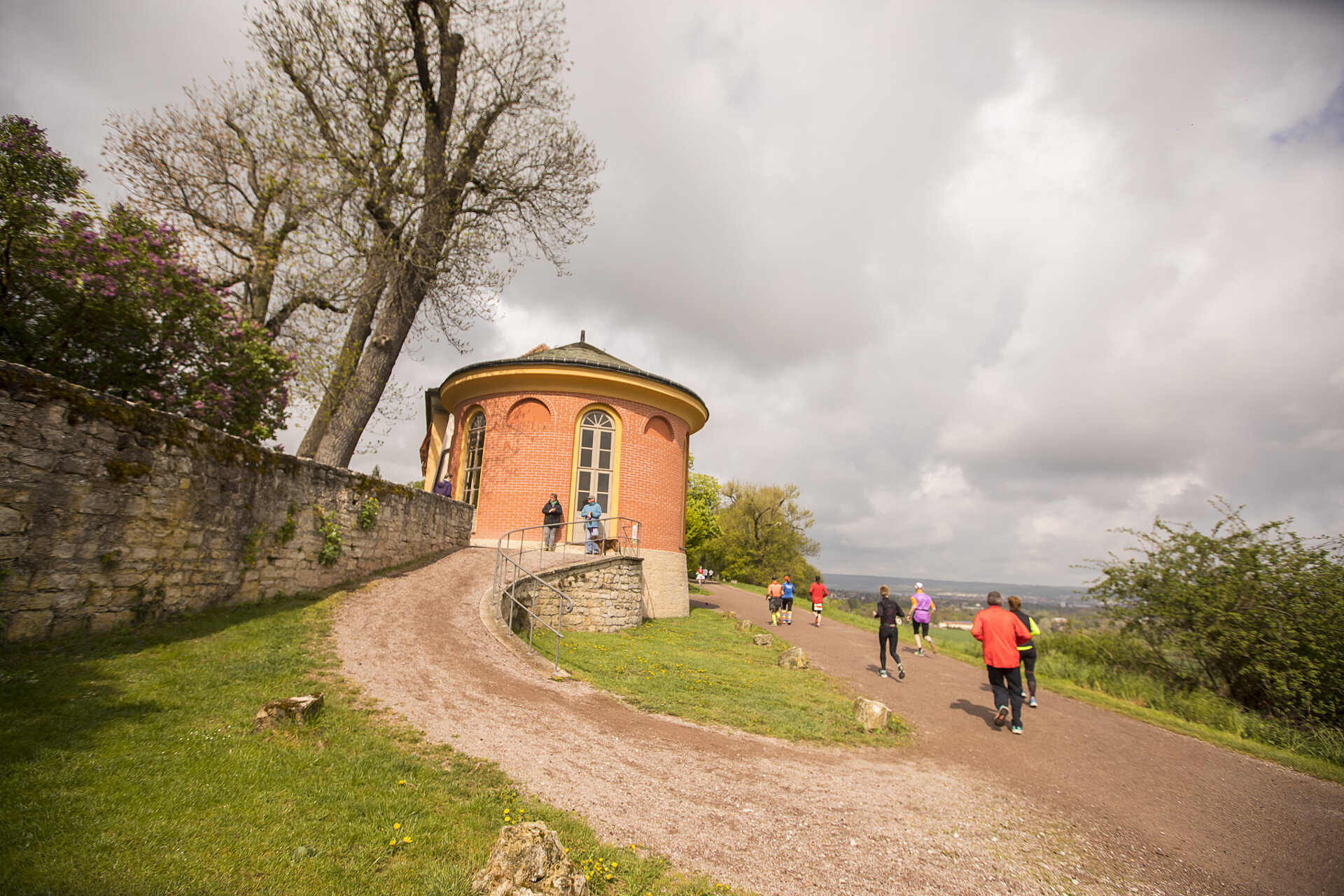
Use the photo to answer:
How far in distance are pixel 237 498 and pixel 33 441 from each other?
2527 millimetres

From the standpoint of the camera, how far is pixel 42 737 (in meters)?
3.67

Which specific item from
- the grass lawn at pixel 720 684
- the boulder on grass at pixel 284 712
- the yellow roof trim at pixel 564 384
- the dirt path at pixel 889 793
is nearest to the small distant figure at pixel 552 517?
the yellow roof trim at pixel 564 384

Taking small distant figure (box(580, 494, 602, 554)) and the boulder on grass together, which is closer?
the boulder on grass

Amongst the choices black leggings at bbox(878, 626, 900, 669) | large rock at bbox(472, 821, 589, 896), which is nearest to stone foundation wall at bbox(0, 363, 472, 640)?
large rock at bbox(472, 821, 589, 896)

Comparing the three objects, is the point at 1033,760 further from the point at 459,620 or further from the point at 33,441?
the point at 33,441

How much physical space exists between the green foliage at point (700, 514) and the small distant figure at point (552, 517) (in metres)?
21.9

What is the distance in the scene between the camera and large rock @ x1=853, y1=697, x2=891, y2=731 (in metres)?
6.97

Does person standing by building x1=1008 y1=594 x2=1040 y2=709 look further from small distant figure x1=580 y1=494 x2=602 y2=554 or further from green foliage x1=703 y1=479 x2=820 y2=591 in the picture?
green foliage x1=703 y1=479 x2=820 y2=591

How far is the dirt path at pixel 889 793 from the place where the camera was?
151 inches

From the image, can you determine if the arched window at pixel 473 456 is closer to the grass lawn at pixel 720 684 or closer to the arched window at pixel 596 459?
the arched window at pixel 596 459

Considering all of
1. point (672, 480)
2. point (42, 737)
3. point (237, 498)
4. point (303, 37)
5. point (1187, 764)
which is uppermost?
point (303, 37)

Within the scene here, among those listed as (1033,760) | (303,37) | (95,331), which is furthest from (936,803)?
(303,37)

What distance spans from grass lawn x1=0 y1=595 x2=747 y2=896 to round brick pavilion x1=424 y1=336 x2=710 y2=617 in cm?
1011

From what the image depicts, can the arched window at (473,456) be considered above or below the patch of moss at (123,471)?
above
